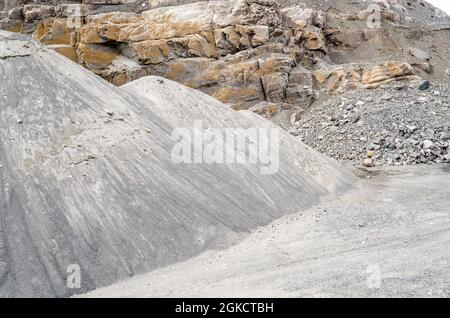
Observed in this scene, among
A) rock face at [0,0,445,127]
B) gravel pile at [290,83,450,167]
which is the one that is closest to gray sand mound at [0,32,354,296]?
gravel pile at [290,83,450,167]

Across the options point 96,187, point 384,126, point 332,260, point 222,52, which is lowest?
point 384,126

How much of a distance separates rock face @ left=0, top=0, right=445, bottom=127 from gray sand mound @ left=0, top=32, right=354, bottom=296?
1161 centimetres

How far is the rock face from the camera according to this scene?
22.9m

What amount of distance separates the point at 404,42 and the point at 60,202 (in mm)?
24668

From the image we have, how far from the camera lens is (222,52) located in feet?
76.2

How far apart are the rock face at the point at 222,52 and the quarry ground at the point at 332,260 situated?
12.3 metres

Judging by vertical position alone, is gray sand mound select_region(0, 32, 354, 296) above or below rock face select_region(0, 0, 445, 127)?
above

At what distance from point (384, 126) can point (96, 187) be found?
1405 cm

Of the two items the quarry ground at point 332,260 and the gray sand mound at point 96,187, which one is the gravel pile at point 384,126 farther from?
the gray sand mound at point 96,187

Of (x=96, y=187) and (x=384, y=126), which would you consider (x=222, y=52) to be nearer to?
(x=384, y=126)

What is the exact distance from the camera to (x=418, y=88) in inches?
853

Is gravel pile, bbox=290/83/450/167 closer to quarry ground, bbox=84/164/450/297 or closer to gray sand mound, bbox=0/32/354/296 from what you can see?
quarry ground, bbox=84/164/450/297

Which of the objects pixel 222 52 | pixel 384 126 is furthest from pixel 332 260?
pixel 222 52
